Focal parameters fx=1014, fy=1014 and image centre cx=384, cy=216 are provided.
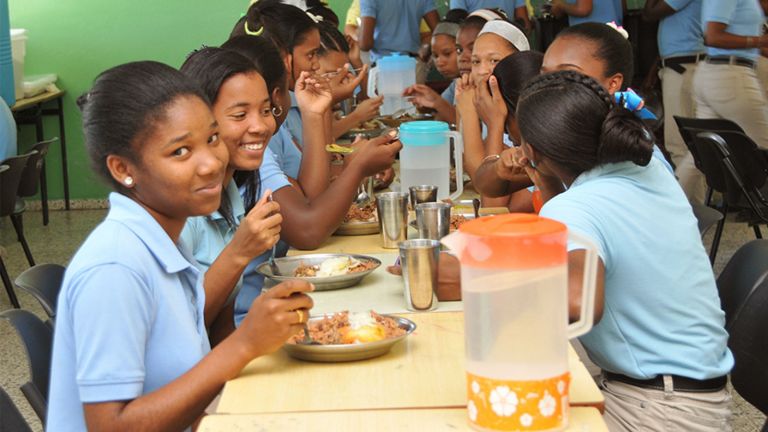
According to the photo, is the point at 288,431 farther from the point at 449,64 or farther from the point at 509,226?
the point at 449,64

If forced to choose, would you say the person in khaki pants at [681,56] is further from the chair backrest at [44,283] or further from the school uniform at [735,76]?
the chair backrest at [44,283]

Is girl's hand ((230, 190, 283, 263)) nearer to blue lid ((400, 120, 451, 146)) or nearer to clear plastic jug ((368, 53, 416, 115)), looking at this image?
blue lid ((400, 120, 451, 146))

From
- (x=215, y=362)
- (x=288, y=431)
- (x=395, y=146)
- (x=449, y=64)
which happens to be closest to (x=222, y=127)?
(x=395, y=146)

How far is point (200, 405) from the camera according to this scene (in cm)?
153

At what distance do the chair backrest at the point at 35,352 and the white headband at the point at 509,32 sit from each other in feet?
7.66

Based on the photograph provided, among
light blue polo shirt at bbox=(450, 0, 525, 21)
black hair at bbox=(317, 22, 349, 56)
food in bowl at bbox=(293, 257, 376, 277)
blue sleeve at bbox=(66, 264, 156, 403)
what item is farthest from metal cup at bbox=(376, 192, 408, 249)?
light blue polo shirt at bbox=(450, 0, 525, 21)

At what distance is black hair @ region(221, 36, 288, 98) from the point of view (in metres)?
2.81

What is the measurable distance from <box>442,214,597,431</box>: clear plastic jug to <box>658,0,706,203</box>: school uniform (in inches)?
185

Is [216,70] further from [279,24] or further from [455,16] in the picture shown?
[455,16]

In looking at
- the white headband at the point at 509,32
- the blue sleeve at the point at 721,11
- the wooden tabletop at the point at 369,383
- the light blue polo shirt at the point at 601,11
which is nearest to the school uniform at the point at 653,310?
the wooden tabletop at the point at 369,383

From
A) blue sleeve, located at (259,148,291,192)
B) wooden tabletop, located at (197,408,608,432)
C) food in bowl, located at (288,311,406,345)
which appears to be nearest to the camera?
wooden tabletop, located at (197,408,608,432)

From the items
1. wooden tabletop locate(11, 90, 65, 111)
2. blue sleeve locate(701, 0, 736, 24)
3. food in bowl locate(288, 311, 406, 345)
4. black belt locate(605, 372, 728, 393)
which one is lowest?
wooden tabletop locate(11, 90, 65, 111)

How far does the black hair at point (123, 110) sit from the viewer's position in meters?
1.60

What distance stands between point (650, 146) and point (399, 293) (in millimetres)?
625
